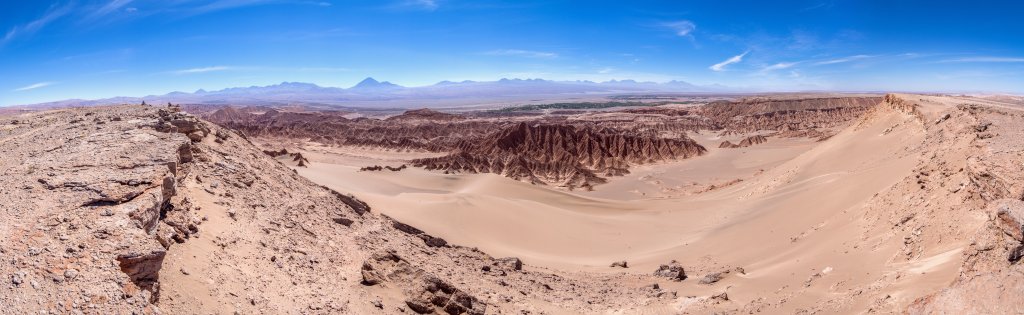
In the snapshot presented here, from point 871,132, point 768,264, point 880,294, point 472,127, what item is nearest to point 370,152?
point 472,127

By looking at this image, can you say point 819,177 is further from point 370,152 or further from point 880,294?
point 370,152

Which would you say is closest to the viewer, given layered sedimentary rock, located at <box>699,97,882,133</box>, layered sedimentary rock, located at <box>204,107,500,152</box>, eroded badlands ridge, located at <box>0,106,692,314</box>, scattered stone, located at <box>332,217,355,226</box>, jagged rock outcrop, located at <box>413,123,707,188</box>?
eroded badlands ridge, located at <box>0,106,692,314</box>

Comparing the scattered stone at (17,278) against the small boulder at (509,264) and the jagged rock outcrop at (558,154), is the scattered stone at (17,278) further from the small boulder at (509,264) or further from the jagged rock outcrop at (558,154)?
the jagged rock outcrop at (558,154)

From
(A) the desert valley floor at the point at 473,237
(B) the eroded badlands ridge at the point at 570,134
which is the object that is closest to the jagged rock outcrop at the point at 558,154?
(B) the eroded badlands ridge at the point at 570,134

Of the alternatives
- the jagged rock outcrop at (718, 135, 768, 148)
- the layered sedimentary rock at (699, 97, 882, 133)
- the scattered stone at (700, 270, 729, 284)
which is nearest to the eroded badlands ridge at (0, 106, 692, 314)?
the scattered stone at (700, 270, 729, 284)

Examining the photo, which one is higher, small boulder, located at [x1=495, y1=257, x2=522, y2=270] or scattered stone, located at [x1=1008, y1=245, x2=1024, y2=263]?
scattered stone, located at [x1=1008, y1=245, x2=1024, y2=263]

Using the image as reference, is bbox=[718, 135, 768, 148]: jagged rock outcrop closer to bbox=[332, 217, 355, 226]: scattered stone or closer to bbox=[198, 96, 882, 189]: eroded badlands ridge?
bbox=[198, 96, 882, 189]: eroded badlands ridge

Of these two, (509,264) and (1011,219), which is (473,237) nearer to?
(509,264)
